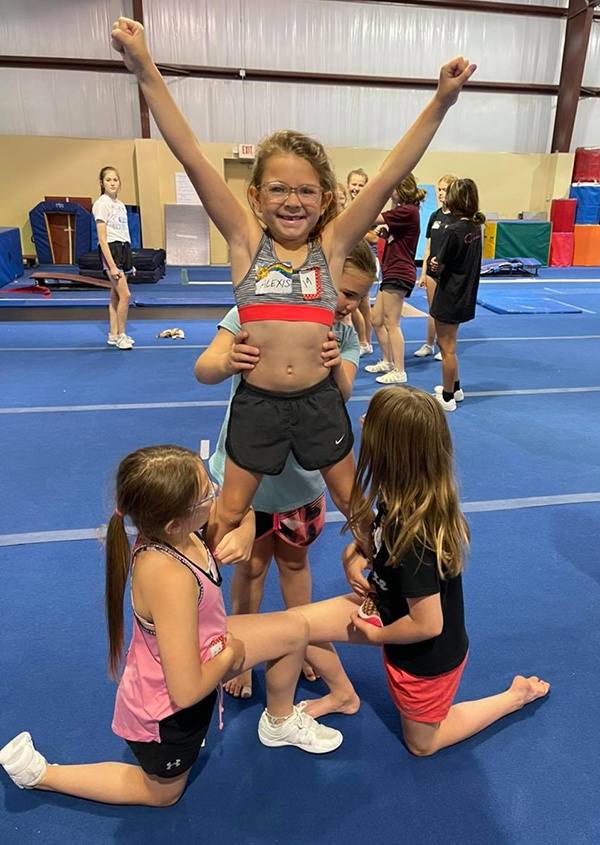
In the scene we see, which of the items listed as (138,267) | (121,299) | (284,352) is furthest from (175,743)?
(138,267)

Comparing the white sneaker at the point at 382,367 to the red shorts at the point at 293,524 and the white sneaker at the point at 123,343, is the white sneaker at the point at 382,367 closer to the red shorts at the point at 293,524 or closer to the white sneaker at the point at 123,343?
the white sneaker at the point at 123,343

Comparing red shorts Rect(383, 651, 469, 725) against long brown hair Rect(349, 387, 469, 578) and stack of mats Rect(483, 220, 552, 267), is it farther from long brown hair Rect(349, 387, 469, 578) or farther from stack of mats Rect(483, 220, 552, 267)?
stack of mats Rect(483, 220, 552, 267)

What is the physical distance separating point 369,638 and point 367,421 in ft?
1.90

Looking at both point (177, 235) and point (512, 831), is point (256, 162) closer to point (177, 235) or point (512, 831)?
point (512, 831)

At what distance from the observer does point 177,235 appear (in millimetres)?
13516

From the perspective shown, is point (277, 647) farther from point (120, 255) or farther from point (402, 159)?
point (120, 255)

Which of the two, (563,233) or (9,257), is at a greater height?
(563,233)

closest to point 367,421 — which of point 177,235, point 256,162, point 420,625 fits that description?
point 420,625

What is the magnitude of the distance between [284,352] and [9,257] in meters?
9.58

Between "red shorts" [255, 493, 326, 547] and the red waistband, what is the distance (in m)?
0.59

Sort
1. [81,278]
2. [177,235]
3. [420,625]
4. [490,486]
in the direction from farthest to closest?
[177,235] → [81,278] → [490,486] → [420,625]

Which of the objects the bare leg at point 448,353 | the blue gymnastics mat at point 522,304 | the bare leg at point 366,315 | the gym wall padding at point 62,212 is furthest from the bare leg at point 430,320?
the gym wall padding at point 62,212

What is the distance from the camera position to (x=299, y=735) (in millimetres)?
1877

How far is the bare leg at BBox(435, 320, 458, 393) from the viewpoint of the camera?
186 inches
